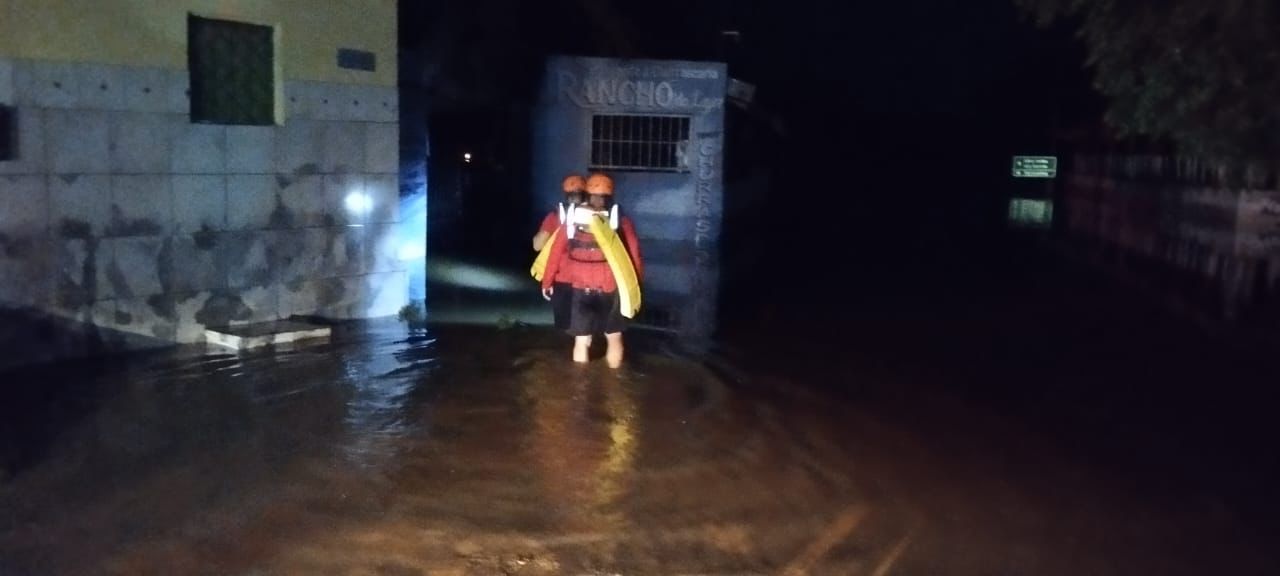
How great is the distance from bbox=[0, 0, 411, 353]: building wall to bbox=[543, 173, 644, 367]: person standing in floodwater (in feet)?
8.22

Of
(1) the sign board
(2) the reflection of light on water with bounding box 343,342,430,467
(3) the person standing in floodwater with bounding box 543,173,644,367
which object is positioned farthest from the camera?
(1) the sign board

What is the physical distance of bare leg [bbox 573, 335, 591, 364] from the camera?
1016 centimetres

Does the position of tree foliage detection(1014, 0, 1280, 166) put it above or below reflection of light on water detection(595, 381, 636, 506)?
above

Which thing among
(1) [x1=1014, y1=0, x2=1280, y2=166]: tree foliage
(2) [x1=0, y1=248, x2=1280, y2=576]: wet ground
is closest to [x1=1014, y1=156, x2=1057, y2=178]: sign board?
(2) [x1=0, y1=248, x2=1280, y2=576]: wet ground

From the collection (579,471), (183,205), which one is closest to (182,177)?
(183,205)

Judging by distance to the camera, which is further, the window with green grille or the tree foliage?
the window with green grille

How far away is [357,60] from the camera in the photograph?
1132 centimetres

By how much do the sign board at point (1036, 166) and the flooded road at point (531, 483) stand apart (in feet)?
176

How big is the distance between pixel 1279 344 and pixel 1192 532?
7.38 meters

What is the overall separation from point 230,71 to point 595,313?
3.45 meters

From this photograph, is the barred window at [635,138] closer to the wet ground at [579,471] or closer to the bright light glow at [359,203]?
the bright light glow at [359,203]

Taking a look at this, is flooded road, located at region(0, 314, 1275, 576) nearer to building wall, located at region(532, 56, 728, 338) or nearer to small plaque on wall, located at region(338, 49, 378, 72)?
small plaque on wall, located at region(338, 49, 378, 72)

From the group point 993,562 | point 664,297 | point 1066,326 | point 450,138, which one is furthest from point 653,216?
point 993,562

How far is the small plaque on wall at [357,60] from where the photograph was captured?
440 inches
